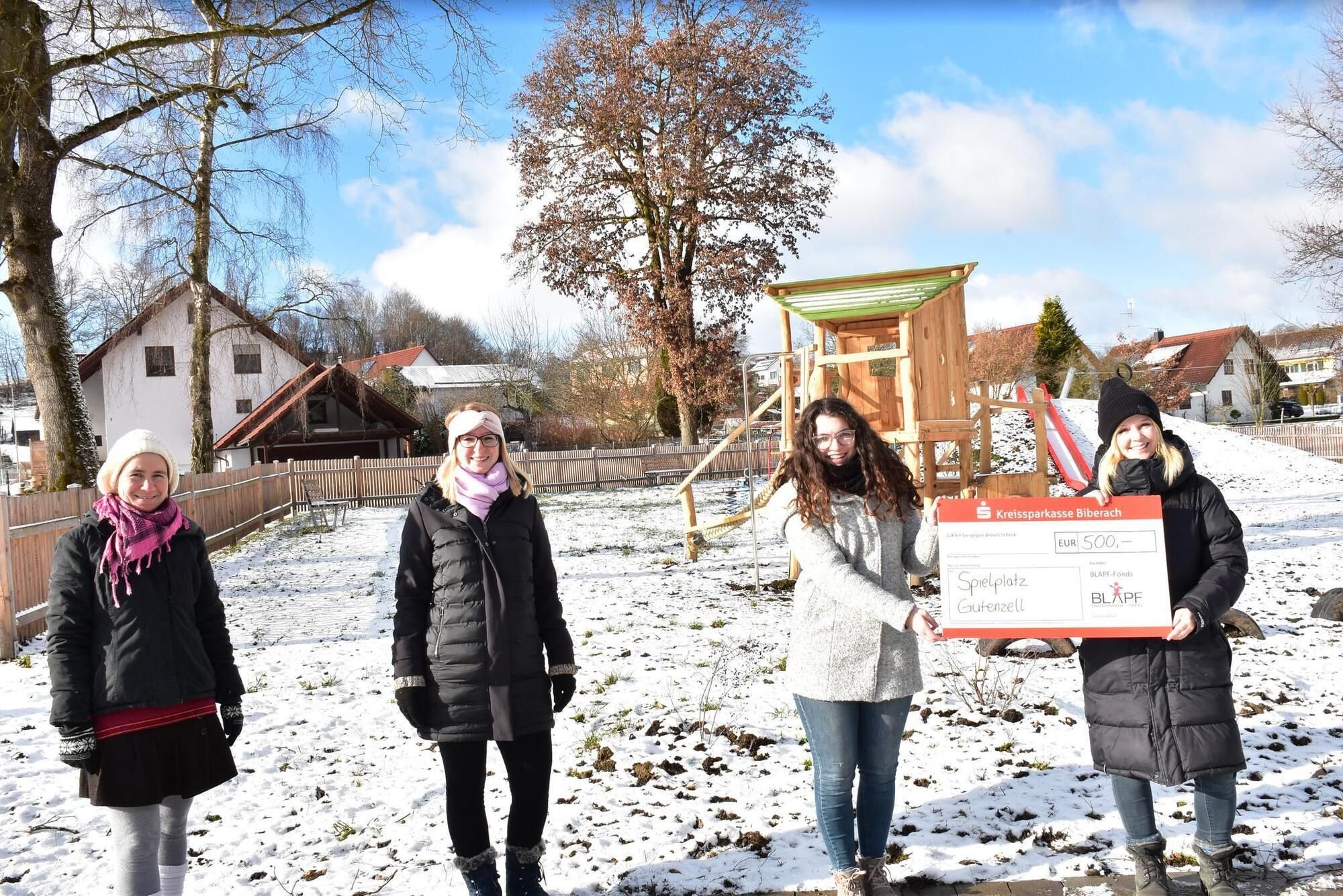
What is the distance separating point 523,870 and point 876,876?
124 cm

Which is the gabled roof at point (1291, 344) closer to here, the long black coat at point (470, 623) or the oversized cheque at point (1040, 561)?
the oversized cheque at point (1040, 561)

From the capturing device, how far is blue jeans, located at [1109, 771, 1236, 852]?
3.14 meters

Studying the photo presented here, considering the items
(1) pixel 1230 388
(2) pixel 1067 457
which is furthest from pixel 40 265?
(1) pixel 1230 388

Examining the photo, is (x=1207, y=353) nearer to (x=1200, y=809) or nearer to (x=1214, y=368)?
(x=1214, y=368)

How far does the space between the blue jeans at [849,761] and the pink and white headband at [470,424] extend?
1434 mm

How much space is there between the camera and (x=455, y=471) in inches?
130

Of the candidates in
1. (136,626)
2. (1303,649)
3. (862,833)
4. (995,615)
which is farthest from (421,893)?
(1303,649)

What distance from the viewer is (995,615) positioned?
3258mm

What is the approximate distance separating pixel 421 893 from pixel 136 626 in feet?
4.78

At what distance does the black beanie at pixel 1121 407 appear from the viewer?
3232 mm

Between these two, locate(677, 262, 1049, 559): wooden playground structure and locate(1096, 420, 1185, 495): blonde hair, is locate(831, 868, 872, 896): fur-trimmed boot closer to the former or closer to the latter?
locate(1096, 420, 1185, 495): blonde hair

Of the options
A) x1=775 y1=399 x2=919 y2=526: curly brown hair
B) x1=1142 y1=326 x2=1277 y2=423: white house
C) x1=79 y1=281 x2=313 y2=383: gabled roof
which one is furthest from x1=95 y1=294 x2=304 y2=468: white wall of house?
x1=1142 y1=326 x2=1277 y2=423: white house

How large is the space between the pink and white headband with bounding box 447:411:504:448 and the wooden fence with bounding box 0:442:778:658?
4023mm

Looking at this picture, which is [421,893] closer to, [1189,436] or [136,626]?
[136,626]
